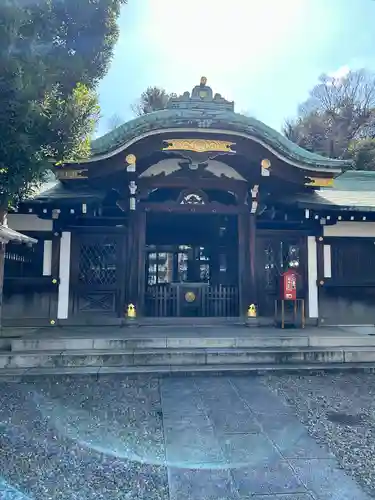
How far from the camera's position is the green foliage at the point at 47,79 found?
500cm

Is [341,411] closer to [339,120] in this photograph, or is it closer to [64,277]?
[64,277]

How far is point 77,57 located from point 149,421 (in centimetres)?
534

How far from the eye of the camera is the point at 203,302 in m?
8.86

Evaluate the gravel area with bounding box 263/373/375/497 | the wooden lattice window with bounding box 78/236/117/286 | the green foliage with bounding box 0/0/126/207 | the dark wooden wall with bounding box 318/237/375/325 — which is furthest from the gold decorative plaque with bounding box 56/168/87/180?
the dark wooden wall with bounding box 318/237/375/325

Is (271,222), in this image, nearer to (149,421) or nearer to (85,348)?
(85,348)

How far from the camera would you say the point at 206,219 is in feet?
35.7

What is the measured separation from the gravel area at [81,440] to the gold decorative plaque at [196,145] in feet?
13.9

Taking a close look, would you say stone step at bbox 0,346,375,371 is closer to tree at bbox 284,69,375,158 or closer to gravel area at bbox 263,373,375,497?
gravel area at bbox 263,373,375,497

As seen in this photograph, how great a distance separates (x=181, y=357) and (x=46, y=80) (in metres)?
4.59

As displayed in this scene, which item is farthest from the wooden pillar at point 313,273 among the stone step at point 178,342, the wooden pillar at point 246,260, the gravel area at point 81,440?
the gravel area at point 81,440

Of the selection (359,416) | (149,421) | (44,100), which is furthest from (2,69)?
(359,416)

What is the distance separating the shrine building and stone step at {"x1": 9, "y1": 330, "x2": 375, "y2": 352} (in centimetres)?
150

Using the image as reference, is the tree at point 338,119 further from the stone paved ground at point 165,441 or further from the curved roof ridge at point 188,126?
the stone paved ground at point 165,441

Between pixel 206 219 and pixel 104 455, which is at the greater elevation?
pixel 206 219
